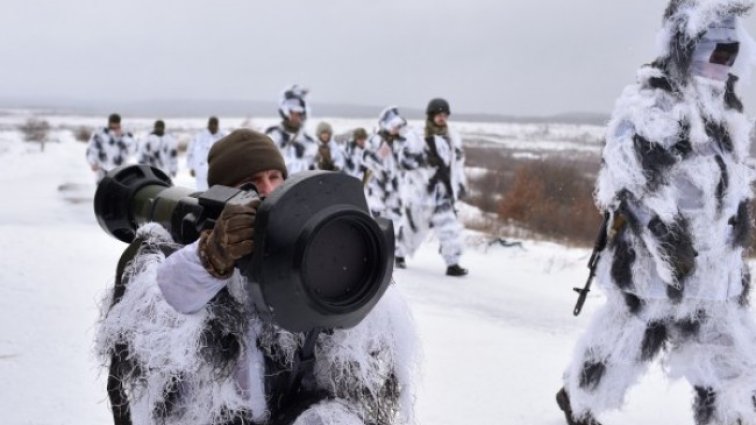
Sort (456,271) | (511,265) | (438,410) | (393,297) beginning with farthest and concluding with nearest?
(511,265) < (456,271) < (438,410) < (393,297)

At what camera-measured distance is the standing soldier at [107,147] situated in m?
11.6

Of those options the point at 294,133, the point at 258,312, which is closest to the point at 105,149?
the point at 294,133

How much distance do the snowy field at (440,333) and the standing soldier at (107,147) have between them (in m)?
3.13

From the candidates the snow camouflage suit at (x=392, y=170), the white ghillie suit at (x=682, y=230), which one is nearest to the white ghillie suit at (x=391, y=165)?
the snow camouflage suit at (x=392, y=170)

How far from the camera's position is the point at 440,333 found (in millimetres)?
4672

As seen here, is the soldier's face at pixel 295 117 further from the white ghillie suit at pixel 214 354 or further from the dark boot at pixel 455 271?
the white ghillie suit at pixel 214 354

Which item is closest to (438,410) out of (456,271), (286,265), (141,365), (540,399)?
(540,399)

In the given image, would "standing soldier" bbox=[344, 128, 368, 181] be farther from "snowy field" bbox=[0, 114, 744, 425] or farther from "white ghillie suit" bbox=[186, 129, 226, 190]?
"snowy field" bbox=[0, 114, 744, 425]

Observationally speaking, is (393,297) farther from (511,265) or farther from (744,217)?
(511,265)

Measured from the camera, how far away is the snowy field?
335 cm

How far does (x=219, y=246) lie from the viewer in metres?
1.32

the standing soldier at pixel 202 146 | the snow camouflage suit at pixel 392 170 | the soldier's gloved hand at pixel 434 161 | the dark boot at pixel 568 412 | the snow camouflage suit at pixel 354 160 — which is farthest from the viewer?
the snow camouflage suit at pixel 354 160

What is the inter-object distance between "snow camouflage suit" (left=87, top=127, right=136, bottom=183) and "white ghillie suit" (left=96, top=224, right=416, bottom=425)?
10736 millimetres

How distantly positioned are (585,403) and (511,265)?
479 cm
